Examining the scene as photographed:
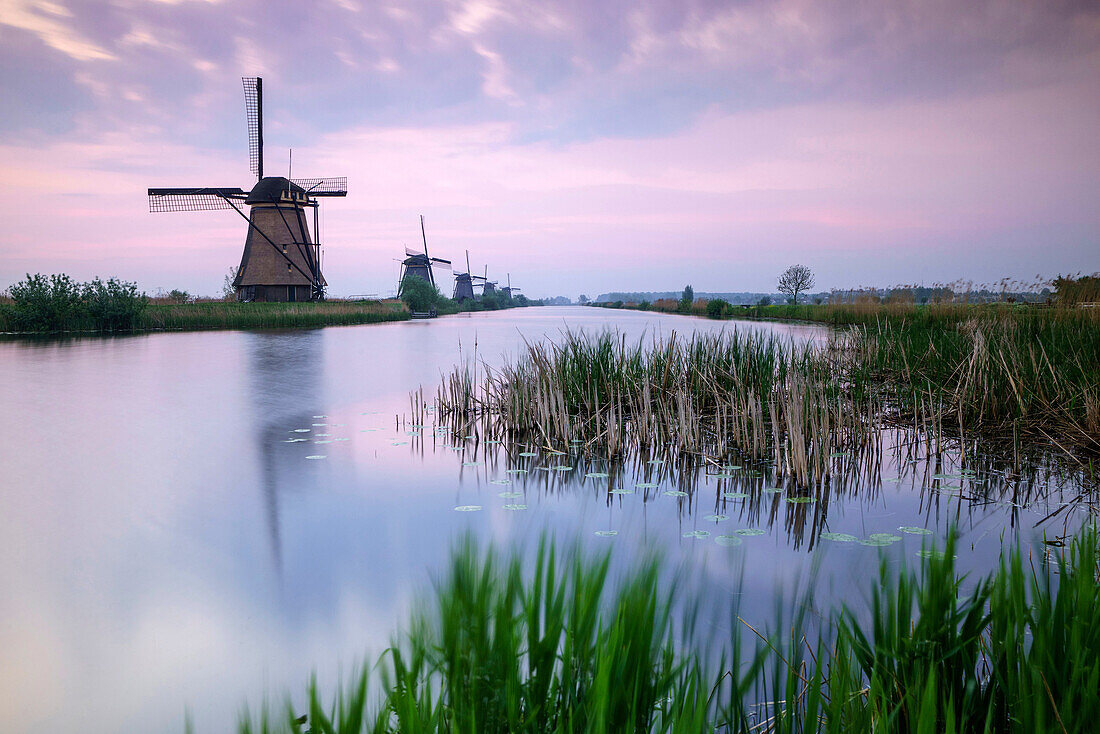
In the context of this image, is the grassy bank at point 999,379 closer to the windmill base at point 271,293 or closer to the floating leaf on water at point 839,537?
A: the floating leaf on water at point 839,537

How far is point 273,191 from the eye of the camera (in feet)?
103

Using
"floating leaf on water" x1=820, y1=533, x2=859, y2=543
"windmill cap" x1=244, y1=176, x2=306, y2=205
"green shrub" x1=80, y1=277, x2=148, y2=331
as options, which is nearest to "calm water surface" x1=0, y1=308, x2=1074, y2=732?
"floating leaf on water" x1=820, y1=533, x2=859, y2=543

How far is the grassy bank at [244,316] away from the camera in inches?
996

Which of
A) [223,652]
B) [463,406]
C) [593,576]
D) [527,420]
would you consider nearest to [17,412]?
[463,406]

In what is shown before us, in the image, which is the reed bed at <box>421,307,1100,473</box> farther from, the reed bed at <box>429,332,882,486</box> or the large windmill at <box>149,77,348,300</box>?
the large windmill at <box>149,77,348,300</box>

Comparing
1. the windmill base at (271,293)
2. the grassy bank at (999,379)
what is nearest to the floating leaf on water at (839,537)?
the grassy bank at (999,379)

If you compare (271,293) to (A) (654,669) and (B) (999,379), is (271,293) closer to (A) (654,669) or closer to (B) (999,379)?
(B) (999,379)

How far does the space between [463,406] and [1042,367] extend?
6.42 meters

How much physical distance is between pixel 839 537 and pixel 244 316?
2802 centimetres

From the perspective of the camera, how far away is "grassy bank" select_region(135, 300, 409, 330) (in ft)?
83.0

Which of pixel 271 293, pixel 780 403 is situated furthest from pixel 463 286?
pixel 780 403

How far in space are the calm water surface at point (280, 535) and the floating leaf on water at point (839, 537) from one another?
0.29 feet

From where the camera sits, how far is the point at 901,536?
3721 mm

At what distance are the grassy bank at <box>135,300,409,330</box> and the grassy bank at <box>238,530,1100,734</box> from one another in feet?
90.3
